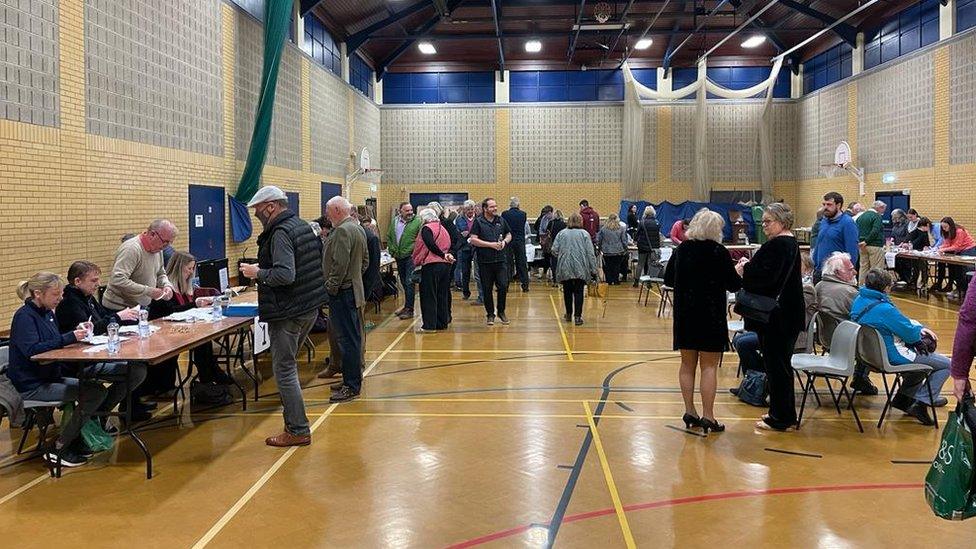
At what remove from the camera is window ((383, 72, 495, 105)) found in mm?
21328

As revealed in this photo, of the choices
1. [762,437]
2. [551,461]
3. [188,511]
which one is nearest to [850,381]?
[762,437]

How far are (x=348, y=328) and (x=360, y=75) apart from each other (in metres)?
15.2

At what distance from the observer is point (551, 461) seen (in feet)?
14.5

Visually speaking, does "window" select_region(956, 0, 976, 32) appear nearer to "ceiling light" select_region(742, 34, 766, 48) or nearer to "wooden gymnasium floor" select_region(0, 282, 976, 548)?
"ceiling light" select_region(742, 34, 766, 48)

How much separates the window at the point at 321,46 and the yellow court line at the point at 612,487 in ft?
38.3

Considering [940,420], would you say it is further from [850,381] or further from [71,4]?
[71,4]

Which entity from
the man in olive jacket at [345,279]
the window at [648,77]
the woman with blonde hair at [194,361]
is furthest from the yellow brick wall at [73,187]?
the window at [648,77]

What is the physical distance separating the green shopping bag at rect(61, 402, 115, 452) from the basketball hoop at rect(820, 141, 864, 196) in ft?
56.2

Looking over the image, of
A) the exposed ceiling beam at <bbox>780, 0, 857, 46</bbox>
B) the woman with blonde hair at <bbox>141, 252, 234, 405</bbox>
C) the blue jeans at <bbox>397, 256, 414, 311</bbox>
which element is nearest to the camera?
the woman with blonde hair at <bbox>141, 252, 234, 405</bbox>

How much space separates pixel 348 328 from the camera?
5766 mm

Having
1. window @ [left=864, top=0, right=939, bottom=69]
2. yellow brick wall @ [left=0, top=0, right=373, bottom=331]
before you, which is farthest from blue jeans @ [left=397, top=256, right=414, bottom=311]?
window @ [left=864, top=0, right=939, bottom=69]

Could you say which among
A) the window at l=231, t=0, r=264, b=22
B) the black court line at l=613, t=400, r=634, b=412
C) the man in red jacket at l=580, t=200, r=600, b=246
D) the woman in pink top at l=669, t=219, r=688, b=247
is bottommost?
the black court line at l=613, t=400, r=634, b=412

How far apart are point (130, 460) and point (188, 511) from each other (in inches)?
42.7

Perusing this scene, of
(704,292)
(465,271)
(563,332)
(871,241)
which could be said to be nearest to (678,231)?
(871,241)
